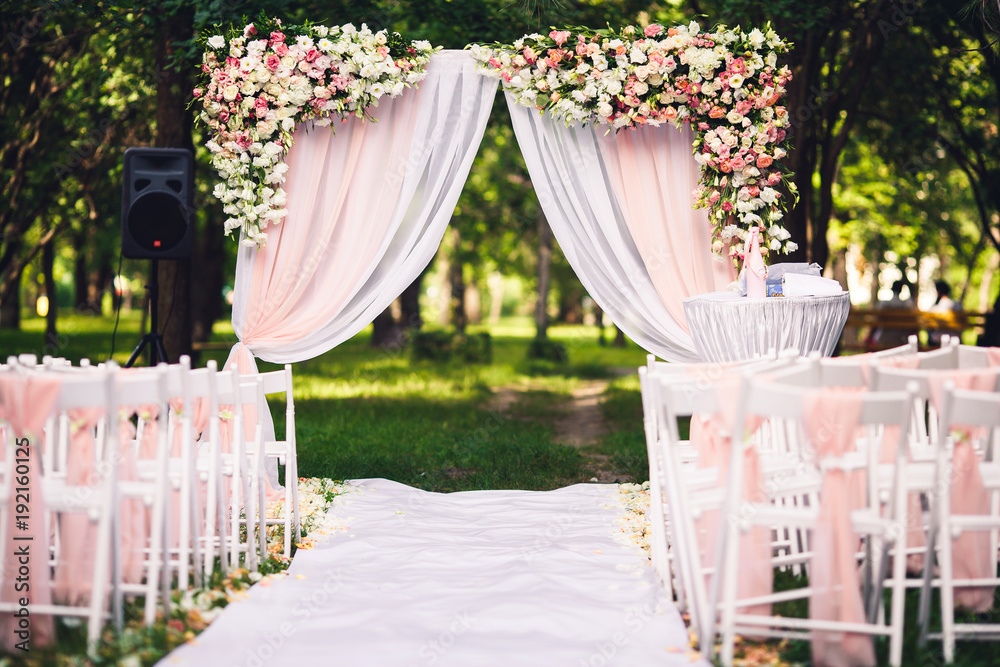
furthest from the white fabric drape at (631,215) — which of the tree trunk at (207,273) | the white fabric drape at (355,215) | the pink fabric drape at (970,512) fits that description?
the tree trunk at (207,273)

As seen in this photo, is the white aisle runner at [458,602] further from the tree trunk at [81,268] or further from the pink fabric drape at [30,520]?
the tree trunk at [81,268]

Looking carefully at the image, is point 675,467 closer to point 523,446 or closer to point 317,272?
point 317,272

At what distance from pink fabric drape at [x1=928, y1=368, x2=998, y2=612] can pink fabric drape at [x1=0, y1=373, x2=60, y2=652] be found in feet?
9.87

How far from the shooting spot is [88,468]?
292 centimetres

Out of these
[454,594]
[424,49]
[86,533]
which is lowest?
[454,594]

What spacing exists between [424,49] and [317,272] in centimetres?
145

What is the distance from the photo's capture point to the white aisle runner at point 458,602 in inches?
108

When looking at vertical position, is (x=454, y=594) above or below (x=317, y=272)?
below

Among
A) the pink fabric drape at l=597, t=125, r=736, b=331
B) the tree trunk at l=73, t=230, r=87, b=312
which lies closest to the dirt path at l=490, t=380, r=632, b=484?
the pink fabric drape at l=597, t=125, r=736, b=331

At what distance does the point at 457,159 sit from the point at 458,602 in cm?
280

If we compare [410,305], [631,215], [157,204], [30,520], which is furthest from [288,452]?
[410,305]

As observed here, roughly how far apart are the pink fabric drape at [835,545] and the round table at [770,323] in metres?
1.76

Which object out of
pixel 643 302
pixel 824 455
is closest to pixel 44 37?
pixel 643 302

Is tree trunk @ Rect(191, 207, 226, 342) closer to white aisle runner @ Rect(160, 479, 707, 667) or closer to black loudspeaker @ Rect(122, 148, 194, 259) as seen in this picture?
black loudspeaker @ Rect(122, 148, 194, 259)
